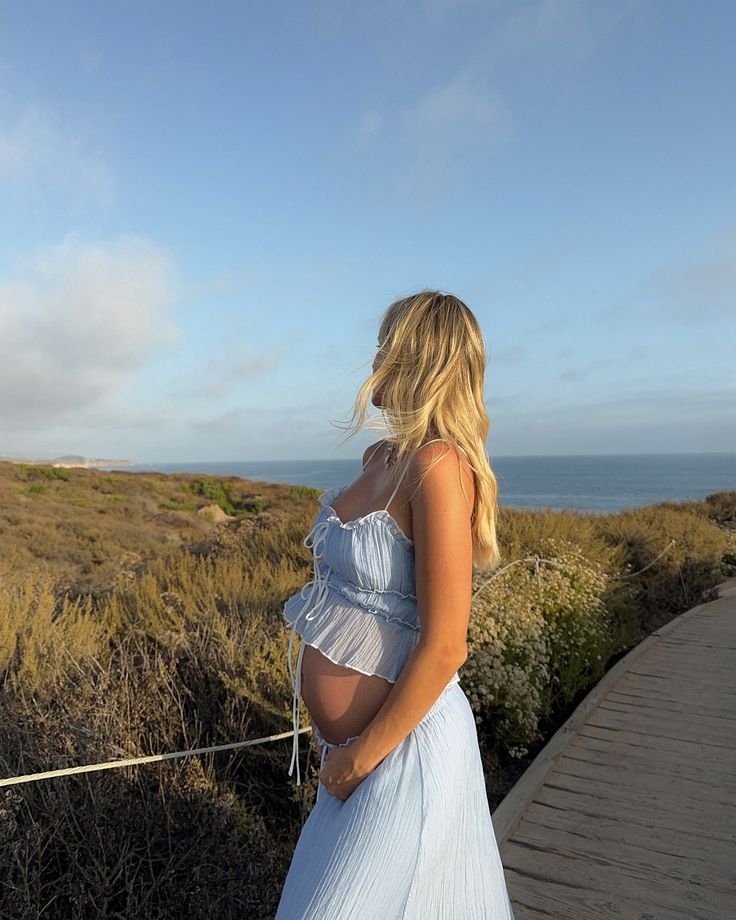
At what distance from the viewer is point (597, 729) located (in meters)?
4.26

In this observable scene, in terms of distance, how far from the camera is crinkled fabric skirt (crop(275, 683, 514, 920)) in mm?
1272

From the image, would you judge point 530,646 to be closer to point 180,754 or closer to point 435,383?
point 180,754

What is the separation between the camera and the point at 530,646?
4523 mm

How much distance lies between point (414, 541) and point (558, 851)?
243 cm

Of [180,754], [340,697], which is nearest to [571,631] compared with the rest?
[180,754]

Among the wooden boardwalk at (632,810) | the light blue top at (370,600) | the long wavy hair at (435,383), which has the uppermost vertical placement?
the long wavy hair at (435,383)

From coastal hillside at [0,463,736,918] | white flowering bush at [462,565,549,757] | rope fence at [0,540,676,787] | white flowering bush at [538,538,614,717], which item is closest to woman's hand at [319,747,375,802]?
rope fence at [0,540,676,787]

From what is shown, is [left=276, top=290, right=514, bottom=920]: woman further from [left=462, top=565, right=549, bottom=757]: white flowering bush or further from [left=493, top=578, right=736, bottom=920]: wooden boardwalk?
[left=462, top=565, right=549, bottom=757]: white flowering bush

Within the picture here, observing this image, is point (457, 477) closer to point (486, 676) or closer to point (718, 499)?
point (486, 676)

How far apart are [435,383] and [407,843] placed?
951 mm

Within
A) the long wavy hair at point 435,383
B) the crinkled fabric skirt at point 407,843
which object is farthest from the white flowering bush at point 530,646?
the long wavy hair at point 435,383

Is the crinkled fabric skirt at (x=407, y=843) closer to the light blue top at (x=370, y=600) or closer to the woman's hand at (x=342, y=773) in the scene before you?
the woman's hand at (x=342, y=773)

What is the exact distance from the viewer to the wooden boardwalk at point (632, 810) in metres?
2.66

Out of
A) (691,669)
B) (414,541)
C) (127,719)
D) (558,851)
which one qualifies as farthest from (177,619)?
(691,669)
